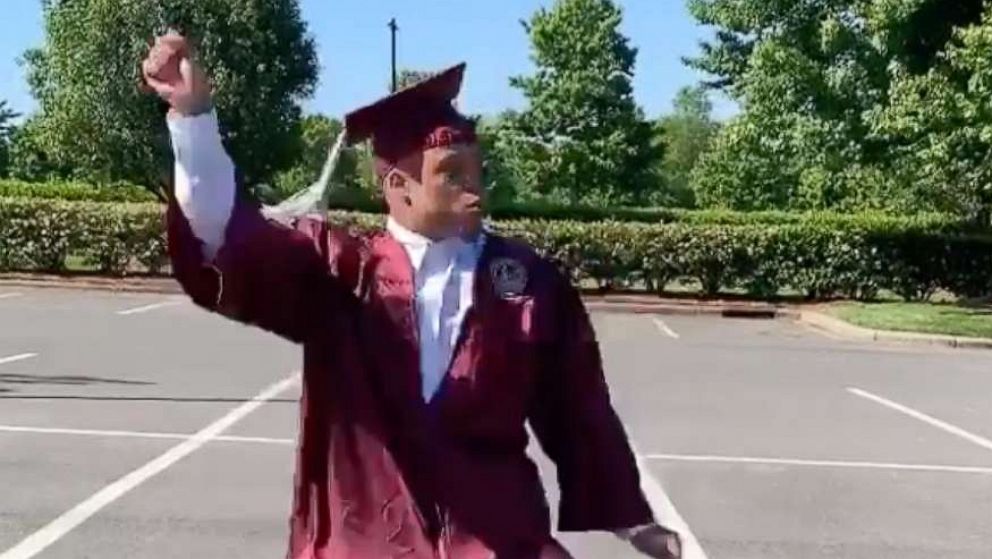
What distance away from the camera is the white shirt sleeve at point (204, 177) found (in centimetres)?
254

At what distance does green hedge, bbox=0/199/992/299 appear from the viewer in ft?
90.2

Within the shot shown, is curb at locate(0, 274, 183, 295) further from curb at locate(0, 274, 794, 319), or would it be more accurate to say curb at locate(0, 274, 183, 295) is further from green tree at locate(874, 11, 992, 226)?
green tree at locate(874, 11, 992, 226)

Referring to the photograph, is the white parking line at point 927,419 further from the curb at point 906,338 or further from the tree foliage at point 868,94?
the tree foliage at point 868,94

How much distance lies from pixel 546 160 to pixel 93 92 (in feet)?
56.6

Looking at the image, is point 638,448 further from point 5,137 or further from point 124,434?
point 5,137

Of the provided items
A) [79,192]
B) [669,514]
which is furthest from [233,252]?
[79,192]

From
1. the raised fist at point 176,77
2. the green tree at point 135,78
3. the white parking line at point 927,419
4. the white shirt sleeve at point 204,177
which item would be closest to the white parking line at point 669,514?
the white parking line at point 927,419

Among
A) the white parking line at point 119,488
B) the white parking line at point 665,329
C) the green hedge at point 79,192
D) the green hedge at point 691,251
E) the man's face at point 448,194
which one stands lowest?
the white parking line at point 665,329

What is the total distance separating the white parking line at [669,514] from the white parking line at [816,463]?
17.6 inches

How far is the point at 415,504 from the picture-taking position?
2.67 meters

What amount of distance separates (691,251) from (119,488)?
2003 cm

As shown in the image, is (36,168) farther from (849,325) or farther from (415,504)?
(415,504)

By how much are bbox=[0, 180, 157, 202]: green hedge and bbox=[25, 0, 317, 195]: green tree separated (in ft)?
1.90

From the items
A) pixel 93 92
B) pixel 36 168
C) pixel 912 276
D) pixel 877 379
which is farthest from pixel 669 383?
→ pixel 36 168
